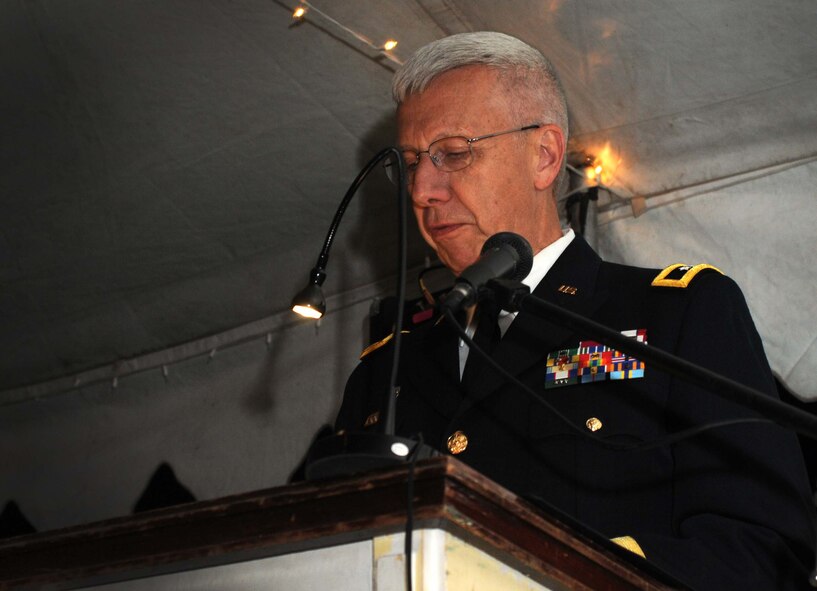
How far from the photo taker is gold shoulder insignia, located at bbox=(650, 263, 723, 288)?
1722 millimetres

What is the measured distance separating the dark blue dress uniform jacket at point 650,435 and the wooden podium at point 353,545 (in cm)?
24

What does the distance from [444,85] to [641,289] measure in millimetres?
493

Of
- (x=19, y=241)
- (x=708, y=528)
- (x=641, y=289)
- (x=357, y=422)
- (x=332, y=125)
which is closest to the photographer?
(x=708, y=528)

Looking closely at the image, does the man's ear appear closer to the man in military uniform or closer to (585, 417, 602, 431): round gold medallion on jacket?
the man in military uniform

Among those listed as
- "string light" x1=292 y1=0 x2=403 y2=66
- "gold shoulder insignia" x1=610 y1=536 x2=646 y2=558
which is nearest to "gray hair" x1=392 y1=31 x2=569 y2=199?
"string light" x1=292 y1=0 x2=403 y2=66

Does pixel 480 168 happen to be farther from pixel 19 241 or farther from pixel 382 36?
pixel 19 241

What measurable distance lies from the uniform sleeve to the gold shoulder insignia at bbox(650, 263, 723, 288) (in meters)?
0.07

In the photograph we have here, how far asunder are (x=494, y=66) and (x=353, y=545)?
1.19 metres

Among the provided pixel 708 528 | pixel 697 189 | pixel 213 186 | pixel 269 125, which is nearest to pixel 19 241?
pixel 213 186

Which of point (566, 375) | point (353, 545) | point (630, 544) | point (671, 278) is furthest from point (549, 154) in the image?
point (353, 545)

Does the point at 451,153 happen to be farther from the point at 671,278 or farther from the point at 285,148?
the point at 285,148

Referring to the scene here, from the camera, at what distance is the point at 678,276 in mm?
1749

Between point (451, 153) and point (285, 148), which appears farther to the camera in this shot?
point (285, 148)

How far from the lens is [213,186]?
9.20ft
